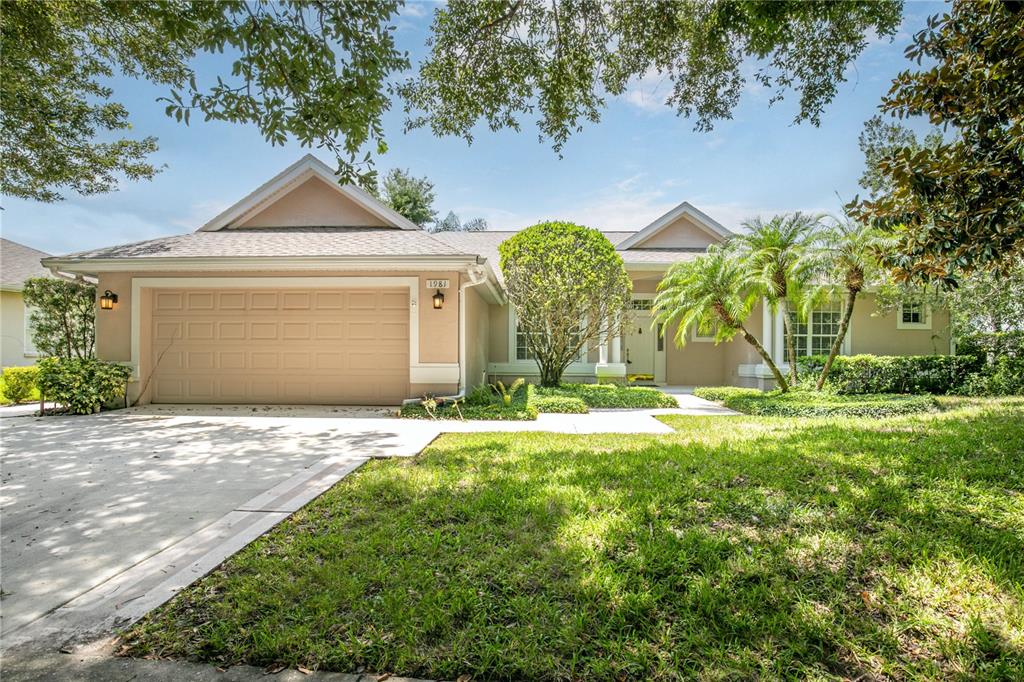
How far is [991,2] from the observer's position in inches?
144

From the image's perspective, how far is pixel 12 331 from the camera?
46.2ft

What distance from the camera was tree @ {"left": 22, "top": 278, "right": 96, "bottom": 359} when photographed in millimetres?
10023

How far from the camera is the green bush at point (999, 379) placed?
9914 mm

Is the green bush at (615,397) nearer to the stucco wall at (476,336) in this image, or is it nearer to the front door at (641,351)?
the stucco wall at (476,336)

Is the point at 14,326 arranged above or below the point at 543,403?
above

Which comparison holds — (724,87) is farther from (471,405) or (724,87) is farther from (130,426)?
(130,426)

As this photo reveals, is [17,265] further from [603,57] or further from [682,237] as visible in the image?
[682,237]

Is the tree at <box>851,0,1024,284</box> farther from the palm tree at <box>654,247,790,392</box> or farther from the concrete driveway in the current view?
the palm tree at <box>654,247,790,392</box>

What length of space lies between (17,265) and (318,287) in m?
14.1

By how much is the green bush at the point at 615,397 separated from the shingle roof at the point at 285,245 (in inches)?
A: 154

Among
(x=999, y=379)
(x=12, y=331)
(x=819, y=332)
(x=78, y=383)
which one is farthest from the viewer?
(x=12, y=331)

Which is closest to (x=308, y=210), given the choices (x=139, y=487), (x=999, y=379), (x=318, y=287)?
(x=318, y=287)

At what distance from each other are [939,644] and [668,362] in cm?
1305

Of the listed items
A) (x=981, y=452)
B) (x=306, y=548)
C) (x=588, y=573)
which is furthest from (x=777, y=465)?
(x=306, y=548)
